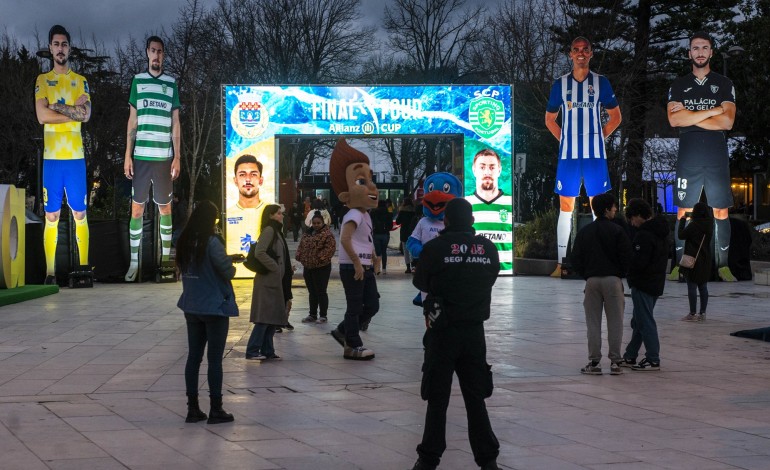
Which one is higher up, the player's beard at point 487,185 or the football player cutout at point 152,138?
the football player cutout at point 152,138

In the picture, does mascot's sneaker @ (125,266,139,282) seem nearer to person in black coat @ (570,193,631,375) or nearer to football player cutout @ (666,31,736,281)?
football player cutout @ (666,31,736,281)

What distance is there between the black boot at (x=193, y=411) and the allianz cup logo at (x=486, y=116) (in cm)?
1654

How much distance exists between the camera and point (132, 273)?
75.7 feet

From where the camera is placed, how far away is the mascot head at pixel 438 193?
11.7 meters

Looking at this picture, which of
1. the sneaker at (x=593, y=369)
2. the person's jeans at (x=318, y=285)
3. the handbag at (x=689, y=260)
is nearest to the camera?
the sneaker at (x=593, y=369)

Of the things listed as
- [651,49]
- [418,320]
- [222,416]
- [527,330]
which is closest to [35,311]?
[418,320]

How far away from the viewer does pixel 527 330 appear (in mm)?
14266

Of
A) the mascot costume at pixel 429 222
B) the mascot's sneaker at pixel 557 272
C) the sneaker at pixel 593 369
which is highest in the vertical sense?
the mascot costume at pixel 429 222

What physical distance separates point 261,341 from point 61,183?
37.1 feet

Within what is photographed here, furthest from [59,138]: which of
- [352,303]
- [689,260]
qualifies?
[689,260]

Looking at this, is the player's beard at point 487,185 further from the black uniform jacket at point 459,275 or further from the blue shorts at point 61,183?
the black uniform jacket at point 459,275

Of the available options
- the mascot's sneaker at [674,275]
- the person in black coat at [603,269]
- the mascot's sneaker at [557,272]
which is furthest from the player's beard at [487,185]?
the person in black coat at [603,269]

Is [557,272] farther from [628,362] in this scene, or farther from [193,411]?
[193,411]

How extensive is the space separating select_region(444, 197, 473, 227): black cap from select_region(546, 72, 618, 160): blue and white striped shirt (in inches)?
641
